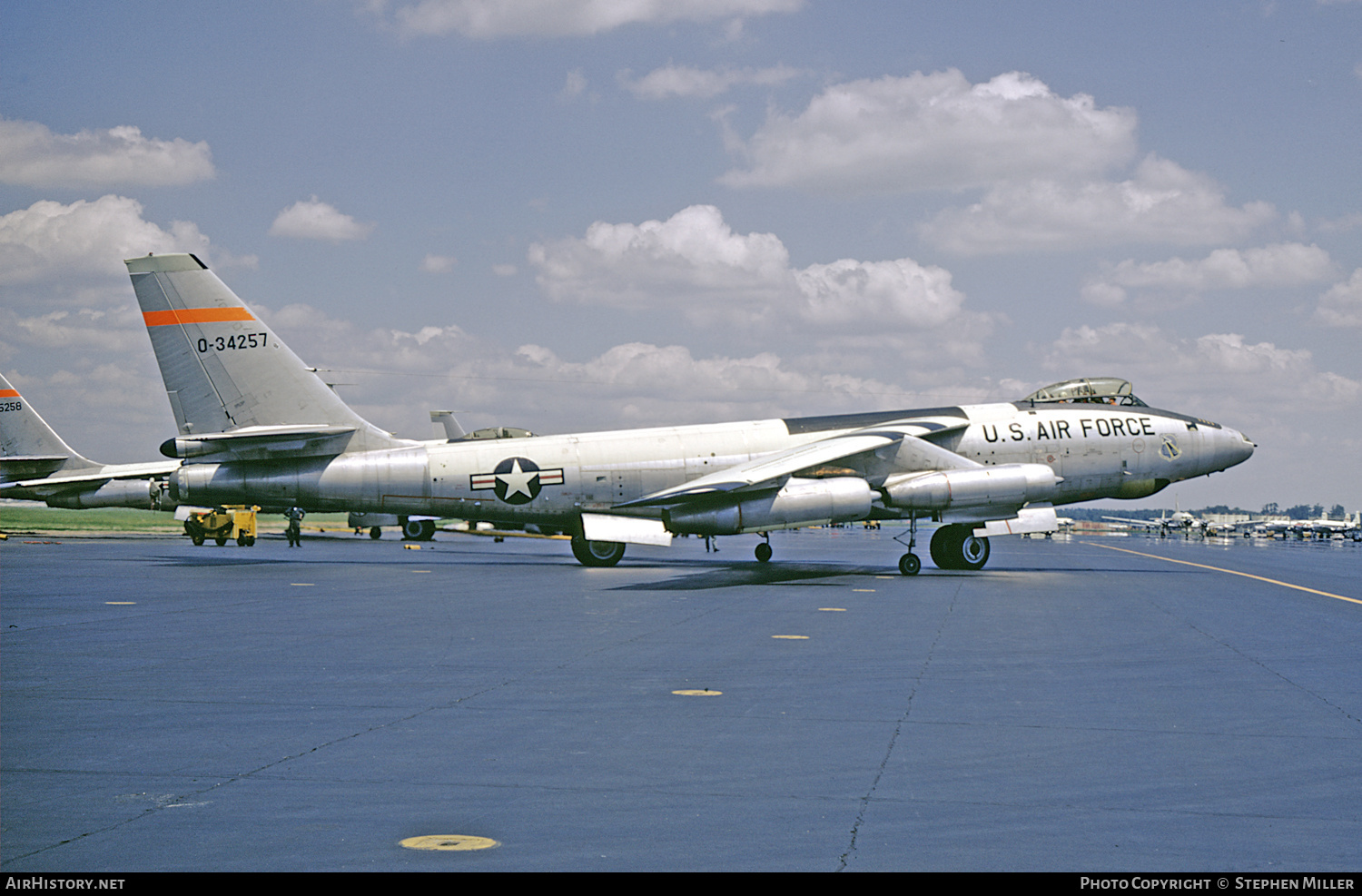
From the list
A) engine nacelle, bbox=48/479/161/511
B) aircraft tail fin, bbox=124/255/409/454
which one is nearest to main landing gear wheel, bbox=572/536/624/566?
aircraft tail fin, bbox=124/255/409/454

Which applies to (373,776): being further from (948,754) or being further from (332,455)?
(332,455)

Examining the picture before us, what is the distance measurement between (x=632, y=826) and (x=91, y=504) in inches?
2340

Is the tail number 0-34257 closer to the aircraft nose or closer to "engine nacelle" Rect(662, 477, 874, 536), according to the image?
"engine nacelle" Rect(662, 477, 874, 536)

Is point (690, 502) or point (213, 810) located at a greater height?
point (690, 502)

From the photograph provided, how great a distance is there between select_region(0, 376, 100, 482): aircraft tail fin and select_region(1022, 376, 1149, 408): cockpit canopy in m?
47.9

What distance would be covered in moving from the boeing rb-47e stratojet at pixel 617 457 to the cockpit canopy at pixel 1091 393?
0.46m

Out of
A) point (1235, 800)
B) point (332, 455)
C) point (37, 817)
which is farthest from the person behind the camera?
point (332, 455)

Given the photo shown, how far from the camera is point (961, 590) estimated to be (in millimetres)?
24641

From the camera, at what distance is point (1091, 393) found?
35.0 meters

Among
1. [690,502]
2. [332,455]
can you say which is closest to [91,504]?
[332,455]

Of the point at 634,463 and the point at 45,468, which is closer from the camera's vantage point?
the point at 634,463

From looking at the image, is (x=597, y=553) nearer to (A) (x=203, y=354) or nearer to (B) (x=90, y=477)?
(A) (x=203, y=354)

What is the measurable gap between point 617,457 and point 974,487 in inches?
416

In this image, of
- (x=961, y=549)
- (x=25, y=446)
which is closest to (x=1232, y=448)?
(x=961, y=549)
